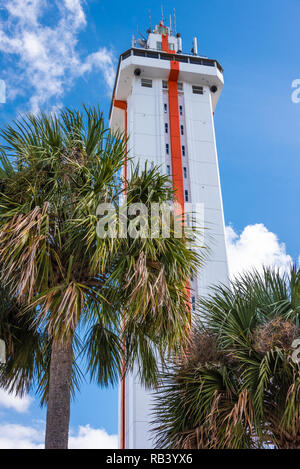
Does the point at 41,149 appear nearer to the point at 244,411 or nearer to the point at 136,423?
the point at 244,411

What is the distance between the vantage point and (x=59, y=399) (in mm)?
8125

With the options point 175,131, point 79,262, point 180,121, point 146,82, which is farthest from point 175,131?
point 79,262

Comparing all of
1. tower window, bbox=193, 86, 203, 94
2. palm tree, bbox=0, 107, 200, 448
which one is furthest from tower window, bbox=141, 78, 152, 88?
Result: palm tree, bbox=0, 107, 200, 448

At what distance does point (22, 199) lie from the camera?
9.23m

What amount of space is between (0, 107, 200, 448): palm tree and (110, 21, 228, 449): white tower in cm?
3141

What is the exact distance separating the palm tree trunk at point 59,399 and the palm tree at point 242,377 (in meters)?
2.24

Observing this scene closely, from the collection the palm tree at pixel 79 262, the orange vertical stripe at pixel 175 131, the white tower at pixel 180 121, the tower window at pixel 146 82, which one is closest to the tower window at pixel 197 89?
the white tower at pixel 180 121

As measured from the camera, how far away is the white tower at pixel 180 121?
145ft

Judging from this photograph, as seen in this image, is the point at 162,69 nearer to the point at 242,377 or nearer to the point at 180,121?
the point at 180,121

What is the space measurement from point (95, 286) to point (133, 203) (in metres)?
1.61

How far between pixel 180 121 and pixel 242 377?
136 ft

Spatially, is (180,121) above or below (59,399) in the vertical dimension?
above

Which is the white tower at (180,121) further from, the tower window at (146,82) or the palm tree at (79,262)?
the palm tree at (79,262)

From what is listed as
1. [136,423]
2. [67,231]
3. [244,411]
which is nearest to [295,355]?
[244,411]
